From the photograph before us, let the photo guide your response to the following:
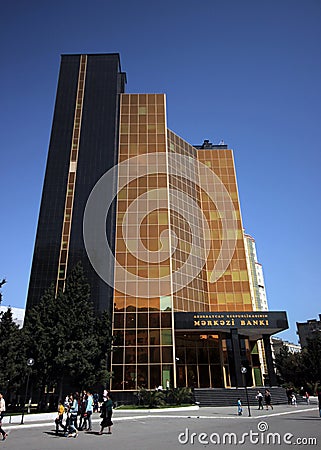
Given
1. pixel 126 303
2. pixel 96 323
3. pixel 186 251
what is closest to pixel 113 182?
pixel 186 251

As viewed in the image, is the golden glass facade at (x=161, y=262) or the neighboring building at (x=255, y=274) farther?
the neighboring building at (x=255, y=274)

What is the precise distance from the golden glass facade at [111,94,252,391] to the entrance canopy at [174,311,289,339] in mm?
1822

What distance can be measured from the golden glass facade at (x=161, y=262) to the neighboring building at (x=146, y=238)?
0.46 feet

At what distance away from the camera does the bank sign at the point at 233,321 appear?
40.5m

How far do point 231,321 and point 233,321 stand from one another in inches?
10.3

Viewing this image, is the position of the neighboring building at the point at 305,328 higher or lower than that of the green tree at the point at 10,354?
higher

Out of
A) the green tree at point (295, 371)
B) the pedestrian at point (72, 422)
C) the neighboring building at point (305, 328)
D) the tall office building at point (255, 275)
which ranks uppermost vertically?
the tall office building at point (255, 275)

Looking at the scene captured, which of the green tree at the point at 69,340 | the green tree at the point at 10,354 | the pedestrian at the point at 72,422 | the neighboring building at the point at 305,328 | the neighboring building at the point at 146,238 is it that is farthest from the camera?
the neighboring building at the point at 305,328

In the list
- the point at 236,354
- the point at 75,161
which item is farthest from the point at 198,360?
the point at 75,161

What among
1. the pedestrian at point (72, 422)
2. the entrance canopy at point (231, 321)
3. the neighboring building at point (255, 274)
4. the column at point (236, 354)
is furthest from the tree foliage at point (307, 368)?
the pedestrian at point (72, 422)

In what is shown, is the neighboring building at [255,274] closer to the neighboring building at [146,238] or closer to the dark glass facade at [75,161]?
the neighboring building at [146,238]

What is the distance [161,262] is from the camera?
145ft

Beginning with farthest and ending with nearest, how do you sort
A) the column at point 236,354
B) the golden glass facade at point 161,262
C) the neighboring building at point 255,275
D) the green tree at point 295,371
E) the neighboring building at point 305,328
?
the neighboring building at point 305,328 < the neighboring building at point 255,275 < the green tree at point 295,371 < the golden glass facade at point 161,262 < the column at point 236,354

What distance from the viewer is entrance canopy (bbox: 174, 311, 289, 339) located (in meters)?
40.5
